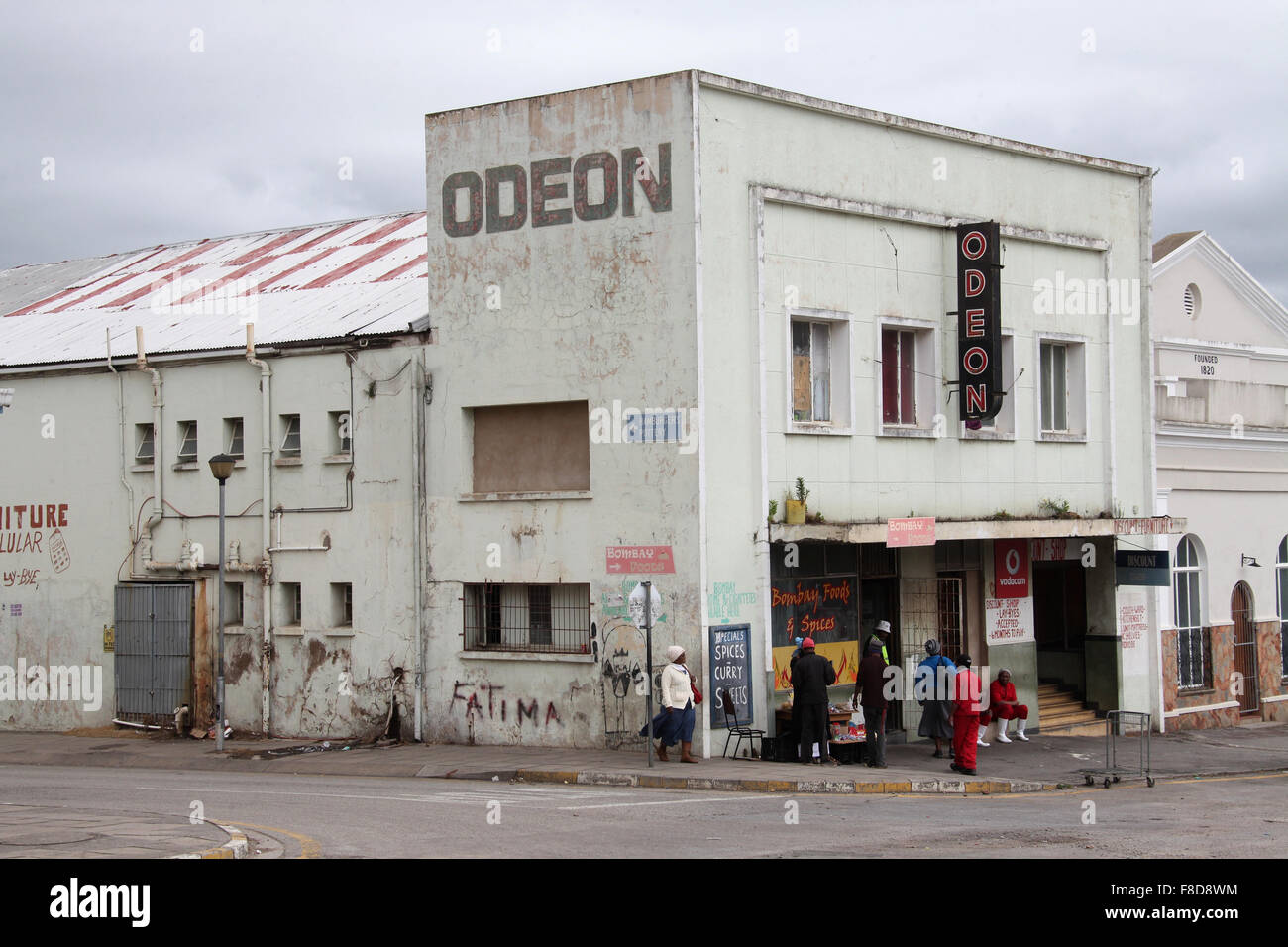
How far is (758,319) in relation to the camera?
2180cm

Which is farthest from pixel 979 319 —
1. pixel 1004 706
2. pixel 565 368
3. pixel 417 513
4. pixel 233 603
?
pixel 233 603

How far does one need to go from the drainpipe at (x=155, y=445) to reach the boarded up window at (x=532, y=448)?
5901mm

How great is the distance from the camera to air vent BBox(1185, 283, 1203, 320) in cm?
3030

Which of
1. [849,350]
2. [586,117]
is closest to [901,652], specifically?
[849,350]

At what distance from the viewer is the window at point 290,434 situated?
24.8 m

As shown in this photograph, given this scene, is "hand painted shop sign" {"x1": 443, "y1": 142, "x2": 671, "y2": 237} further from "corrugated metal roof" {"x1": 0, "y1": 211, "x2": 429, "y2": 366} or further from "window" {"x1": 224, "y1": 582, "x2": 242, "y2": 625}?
"window" {"x1": 224, "y1": 582, "x2": 242, "y2": 625}

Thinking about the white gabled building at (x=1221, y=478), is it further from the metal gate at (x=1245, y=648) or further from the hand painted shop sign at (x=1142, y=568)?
the hand painted shop sign at (x=1142, y=568)

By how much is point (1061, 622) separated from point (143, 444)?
16449 millimetres

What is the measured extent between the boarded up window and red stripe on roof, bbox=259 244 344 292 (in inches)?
288

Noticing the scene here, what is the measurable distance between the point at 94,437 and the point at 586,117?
34.5ft

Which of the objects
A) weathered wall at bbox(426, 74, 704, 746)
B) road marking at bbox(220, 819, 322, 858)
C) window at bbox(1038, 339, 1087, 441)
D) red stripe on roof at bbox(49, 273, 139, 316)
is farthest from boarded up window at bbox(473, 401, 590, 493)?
red stripe on roof at bbox(49, 273, 139, 316)

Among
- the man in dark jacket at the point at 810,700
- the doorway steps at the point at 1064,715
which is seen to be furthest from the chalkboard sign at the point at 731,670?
the doorway steps at the point at 1064,715

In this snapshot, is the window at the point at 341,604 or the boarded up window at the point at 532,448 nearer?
the boarded up window at the point at 532,448

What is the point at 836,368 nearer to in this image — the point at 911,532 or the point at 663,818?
the point at 911,532
